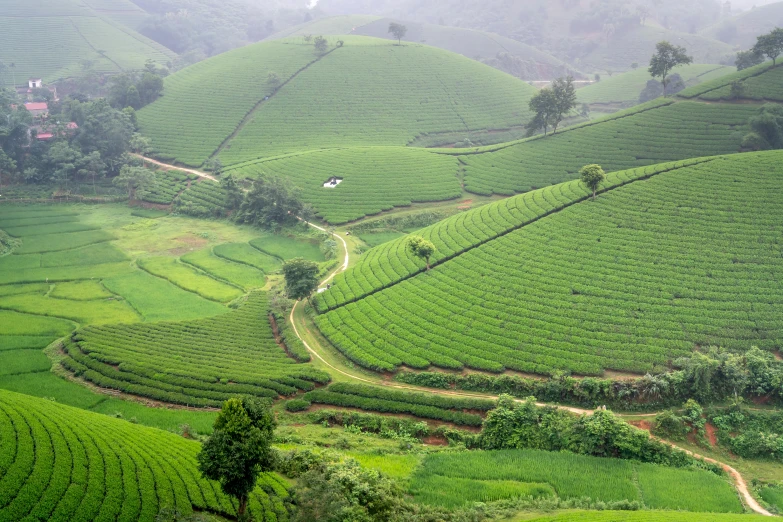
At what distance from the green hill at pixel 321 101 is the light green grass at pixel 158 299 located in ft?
134

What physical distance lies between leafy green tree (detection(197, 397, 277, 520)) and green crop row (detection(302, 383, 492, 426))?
498 inches

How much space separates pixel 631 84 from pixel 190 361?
126 metres

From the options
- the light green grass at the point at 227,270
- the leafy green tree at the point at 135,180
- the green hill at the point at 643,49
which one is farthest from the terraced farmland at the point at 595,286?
the green hill at the point at 643,49

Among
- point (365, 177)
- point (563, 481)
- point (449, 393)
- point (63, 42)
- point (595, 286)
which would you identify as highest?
point (63, 42)

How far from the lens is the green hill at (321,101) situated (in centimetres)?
10306

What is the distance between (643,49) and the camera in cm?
18700

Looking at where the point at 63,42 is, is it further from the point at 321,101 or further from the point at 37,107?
the point at 321,101

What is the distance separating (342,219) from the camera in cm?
7538

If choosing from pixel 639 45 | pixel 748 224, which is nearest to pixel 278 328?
pixel 748 224

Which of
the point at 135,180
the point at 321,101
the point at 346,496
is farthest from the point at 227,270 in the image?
the point at 321,101

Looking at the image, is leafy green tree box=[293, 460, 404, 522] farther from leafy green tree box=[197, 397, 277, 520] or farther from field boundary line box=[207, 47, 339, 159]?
field boundary line box=[207, 47, 339, 159]

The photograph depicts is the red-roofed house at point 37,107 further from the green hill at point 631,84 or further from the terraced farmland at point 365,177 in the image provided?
the green hill at point 631,84

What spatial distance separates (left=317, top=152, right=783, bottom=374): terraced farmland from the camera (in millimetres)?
41344

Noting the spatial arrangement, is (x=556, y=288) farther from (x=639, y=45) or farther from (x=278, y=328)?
(x=639, y=45)
